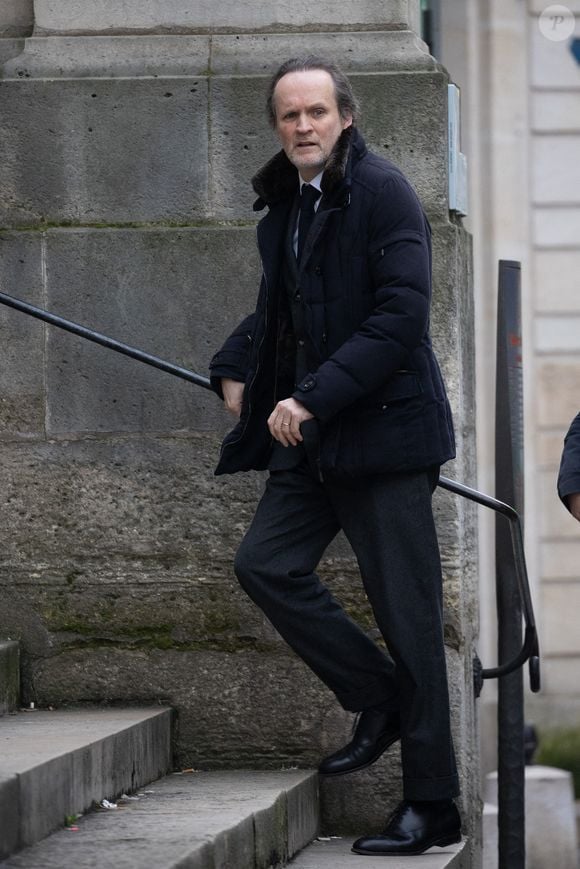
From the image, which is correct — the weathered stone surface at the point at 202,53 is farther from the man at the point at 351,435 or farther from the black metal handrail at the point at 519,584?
the black metal handrail at the point at 519,584

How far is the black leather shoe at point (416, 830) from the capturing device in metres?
4.85

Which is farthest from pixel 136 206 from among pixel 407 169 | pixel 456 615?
pixel 456 615

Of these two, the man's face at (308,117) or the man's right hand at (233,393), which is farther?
the man's right hand at (233,393)

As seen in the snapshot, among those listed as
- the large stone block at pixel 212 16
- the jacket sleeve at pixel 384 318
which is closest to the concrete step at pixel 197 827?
the jacket sleeve at pixel 384 318

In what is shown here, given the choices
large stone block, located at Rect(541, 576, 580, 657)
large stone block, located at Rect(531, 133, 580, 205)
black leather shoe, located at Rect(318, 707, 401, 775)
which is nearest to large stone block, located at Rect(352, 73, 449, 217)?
black leather shoe, located at Rect(318, 707, 401, 775)

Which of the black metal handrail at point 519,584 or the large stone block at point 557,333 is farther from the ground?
the large stone block at point 557,333

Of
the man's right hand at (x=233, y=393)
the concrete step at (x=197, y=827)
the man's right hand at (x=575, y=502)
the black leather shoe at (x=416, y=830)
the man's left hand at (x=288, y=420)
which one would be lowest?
the black leather shoe at (x=416, y=830)

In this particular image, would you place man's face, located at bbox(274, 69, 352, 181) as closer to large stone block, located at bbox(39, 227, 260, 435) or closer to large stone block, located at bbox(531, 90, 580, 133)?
large stone block, located at bbox(39, 227, 260, 435)

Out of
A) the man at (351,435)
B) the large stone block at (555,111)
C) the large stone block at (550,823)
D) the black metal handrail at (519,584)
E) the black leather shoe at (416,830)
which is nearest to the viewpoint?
the man at (351,435)

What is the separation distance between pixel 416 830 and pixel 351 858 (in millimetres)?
209

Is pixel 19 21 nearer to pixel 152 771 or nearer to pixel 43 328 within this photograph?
pixel 43 328

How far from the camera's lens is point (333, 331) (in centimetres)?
471

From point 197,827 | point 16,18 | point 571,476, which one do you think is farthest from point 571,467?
point 16,18

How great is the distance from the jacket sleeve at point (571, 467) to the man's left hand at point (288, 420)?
2.21ft
